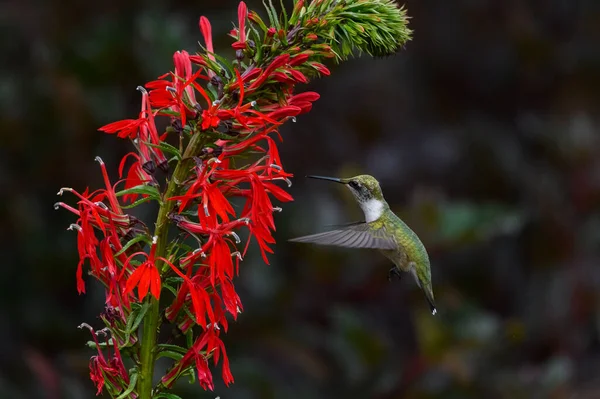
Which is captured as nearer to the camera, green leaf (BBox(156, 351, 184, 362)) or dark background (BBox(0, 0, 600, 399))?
green leaf (BBox(156, 351, 184, 362))

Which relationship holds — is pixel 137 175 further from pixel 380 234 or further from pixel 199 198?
pixel 380 234

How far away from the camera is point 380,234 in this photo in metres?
3.08

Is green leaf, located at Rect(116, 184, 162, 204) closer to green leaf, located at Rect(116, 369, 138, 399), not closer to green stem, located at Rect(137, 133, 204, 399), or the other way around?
green stem, located at Rect(137, 133, 204, 399)

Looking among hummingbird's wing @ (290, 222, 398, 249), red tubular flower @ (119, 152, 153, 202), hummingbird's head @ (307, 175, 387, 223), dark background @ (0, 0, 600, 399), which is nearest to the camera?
red tubular flower @ (119, 152, 153, 202)

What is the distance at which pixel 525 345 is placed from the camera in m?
5.32

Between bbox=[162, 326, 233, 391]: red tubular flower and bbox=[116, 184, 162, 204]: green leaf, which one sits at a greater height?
bbox=[116, 184, 162, 204]: green leaf

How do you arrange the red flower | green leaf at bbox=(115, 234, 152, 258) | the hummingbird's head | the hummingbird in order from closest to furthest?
the red flower
green leaf at bbox=(115, 234, 152, 258)
the hummingbird
the hummingbird's head

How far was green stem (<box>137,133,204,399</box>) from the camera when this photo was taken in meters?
2.01

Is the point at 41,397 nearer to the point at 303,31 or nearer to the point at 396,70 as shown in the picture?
the point at 303,31

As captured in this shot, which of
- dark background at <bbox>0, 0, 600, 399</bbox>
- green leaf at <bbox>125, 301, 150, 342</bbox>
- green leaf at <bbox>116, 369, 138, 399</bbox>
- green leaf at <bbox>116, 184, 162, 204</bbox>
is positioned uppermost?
green leaf at <bbox>116, 184, 162, 204</bbox>

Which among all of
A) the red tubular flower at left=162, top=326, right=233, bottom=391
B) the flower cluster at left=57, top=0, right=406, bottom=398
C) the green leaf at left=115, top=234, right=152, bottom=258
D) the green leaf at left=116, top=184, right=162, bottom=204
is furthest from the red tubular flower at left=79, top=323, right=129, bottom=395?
the green leaf at left=116, top=184, right=162, bottom=204

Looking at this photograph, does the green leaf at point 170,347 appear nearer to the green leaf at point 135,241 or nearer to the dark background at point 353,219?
the green leaf at point 135,241

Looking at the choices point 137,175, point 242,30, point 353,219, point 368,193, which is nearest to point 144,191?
point 137,175

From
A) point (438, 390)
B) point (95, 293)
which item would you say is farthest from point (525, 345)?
point (95, 293)
